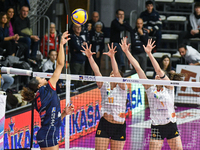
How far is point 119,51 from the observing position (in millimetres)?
11000

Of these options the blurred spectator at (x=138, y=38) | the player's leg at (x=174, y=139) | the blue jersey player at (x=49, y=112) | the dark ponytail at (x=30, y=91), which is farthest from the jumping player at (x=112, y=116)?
the blurred spectator at (x=138, y=38)

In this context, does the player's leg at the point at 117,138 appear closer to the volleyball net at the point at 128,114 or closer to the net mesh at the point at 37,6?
the volleyball net at the point at 128,114

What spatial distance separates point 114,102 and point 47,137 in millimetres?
1398

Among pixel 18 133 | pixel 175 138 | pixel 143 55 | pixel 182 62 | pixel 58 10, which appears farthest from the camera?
pixel 58 10

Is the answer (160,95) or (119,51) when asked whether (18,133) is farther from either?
(119,51)

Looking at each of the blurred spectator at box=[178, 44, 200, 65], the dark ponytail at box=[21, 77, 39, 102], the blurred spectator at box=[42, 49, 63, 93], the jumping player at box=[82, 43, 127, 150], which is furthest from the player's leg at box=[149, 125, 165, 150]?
the blurred spectator at box=[178, 44, 200, 65]

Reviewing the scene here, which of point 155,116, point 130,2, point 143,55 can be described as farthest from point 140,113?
point 155,116

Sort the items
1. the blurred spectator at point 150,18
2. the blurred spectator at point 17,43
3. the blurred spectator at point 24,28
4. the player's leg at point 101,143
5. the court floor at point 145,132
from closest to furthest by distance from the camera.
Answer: the player's leg at point 101,143, the court floor at point 145,132, the blurred spectator at point 17,43, the blurred spectator at point 24,28, the blurred spectator at point 150,18

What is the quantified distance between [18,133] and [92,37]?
165 inches

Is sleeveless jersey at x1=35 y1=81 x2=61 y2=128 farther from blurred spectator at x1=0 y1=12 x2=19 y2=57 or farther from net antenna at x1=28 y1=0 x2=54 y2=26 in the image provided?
net antenna at x1=28 y1=0 x2=54 y2=26

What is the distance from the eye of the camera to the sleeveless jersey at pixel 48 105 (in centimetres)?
526

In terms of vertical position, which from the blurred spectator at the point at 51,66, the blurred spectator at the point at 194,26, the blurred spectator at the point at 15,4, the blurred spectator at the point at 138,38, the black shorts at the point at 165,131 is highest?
the blurred spectator at the point at 15,4

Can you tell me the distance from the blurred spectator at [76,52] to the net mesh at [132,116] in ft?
1.76

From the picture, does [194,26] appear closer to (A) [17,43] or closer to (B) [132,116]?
(B) [132,116]
